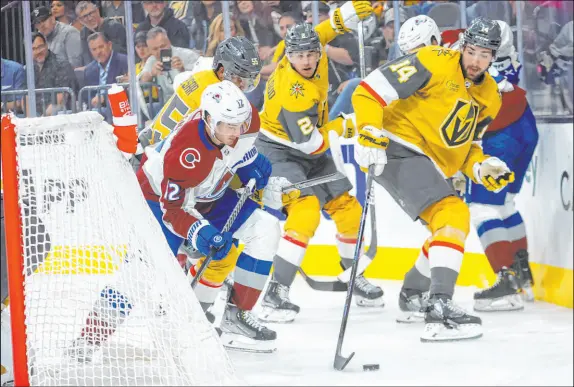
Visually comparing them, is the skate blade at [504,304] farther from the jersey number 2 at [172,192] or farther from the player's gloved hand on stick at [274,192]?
the jersey number 2 at [172,192]

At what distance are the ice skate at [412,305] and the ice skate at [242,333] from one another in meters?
0.75

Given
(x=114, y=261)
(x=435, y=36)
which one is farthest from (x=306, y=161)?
(x=114, y=261)

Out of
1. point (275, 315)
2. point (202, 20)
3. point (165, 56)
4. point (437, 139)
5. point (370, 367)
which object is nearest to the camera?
point (370, 367)

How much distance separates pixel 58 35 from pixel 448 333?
3.02 meters

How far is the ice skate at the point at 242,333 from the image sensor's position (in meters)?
4.12

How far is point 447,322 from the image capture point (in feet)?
13.6

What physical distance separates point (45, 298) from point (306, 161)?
250 cm

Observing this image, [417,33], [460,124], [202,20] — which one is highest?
[417,33]

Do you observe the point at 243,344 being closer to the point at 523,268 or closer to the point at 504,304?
the point at 504,304

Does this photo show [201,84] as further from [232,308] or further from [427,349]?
[427,349]

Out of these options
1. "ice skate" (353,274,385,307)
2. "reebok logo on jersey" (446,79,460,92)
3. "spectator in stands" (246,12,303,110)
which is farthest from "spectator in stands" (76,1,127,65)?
"reebok logo on jersey" (446,79,460,92)

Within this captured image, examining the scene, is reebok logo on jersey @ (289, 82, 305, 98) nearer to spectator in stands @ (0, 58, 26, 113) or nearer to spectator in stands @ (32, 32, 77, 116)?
spectator in stands @ (32, 32, 77, 116)

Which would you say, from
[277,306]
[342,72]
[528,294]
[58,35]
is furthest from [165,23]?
[528,294]

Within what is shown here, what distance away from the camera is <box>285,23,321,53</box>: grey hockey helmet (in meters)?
4.39
